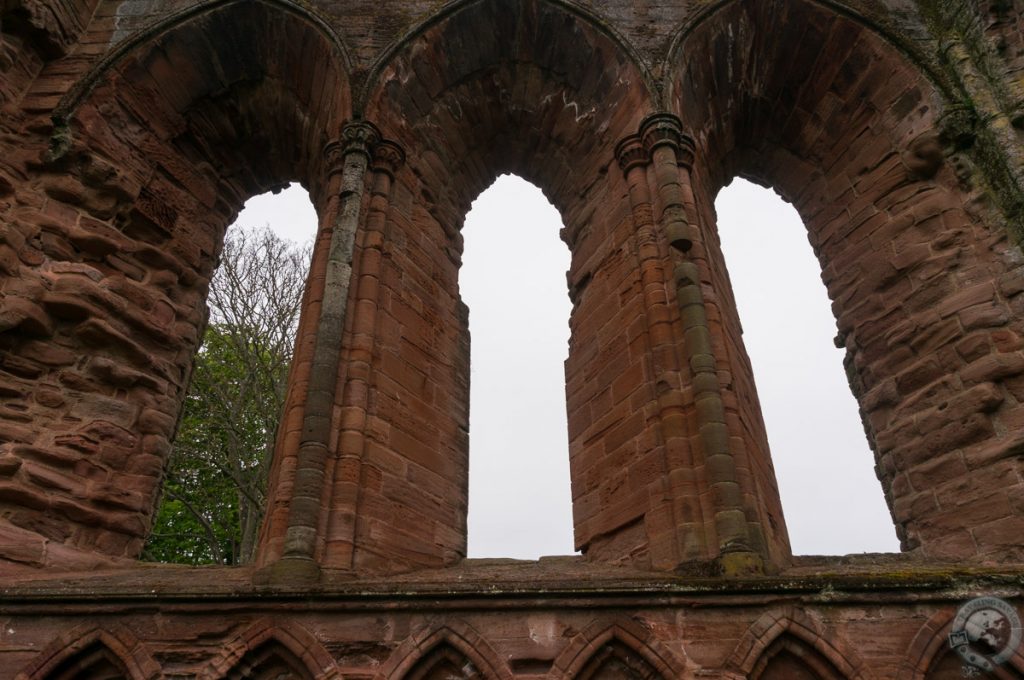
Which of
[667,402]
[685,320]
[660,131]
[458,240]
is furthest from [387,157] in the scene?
[667,402]

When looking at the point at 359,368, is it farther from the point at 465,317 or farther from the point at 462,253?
the point at 462,253

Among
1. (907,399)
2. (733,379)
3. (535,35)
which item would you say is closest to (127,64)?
(535,35)

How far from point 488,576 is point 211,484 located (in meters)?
8.58

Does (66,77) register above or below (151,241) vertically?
above

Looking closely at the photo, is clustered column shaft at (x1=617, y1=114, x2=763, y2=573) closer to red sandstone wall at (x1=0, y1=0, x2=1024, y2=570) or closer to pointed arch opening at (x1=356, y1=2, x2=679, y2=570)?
red sandstone wall at (x1=0, y1=0, x2=1024, y2=570)

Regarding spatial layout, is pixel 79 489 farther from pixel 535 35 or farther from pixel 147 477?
pixel 535 35

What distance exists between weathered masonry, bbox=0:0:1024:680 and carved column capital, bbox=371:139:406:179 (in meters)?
0.02

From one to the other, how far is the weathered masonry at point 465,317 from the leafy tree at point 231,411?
163 inches

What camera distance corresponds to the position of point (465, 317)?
19.4 ft

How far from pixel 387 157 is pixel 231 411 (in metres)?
6.14

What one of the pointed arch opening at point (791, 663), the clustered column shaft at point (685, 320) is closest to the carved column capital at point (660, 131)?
the clustered column shaft at point (685, 320)

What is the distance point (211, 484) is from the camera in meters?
11.0

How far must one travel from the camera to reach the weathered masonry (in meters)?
3.08

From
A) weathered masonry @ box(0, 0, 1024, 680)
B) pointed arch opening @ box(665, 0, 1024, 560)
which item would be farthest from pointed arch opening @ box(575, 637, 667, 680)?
pointed arch opening @ box(665, 0, 1024, 560)
